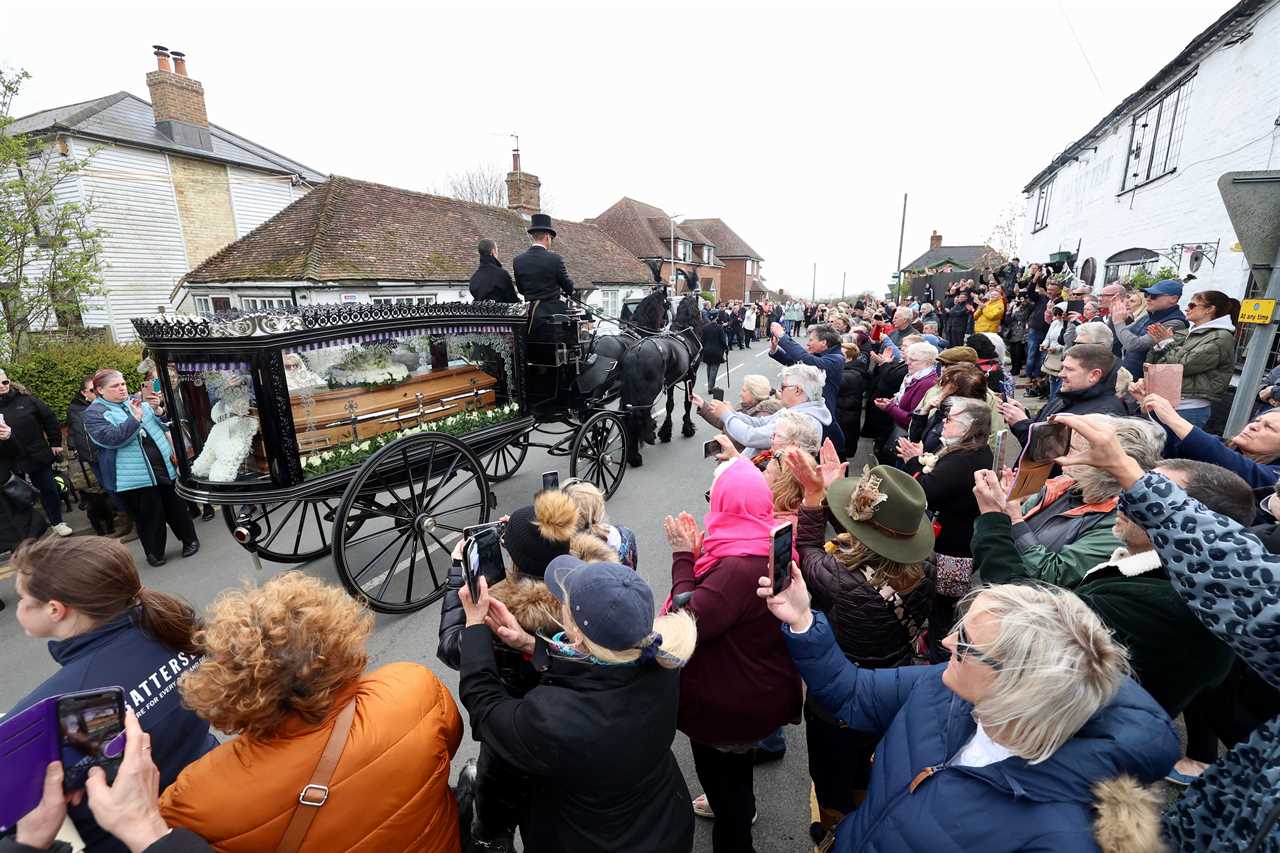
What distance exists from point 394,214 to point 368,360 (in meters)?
16.4

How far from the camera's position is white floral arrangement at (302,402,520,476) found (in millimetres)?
3709

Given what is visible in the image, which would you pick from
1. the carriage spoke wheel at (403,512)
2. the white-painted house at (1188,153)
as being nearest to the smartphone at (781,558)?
the carriage spoke wheel at (403,512)

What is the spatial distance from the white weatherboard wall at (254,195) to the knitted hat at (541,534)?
23568 millimetres

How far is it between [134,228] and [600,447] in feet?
65.6

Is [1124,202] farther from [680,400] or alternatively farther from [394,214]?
[394,214]

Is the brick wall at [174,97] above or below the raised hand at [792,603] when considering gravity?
above

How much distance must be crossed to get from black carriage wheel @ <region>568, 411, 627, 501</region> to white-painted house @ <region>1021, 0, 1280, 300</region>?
943cm

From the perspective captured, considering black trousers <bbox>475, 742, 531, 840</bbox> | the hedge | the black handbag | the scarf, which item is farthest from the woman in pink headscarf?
the hedge

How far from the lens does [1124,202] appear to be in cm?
1319

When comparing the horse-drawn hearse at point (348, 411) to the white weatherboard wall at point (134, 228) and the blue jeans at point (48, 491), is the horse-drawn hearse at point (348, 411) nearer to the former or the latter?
the blue jeans at point (48, 491)

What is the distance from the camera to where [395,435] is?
161 inches

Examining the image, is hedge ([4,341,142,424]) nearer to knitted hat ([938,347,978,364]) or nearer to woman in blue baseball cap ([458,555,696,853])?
woman in blue baseball cap ([458,555,696,853])

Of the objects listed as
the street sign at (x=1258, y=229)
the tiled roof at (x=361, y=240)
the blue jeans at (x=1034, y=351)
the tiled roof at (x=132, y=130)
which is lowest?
the blue jeans at (x=1034, y=351)

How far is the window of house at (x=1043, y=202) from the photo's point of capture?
67.3ft
